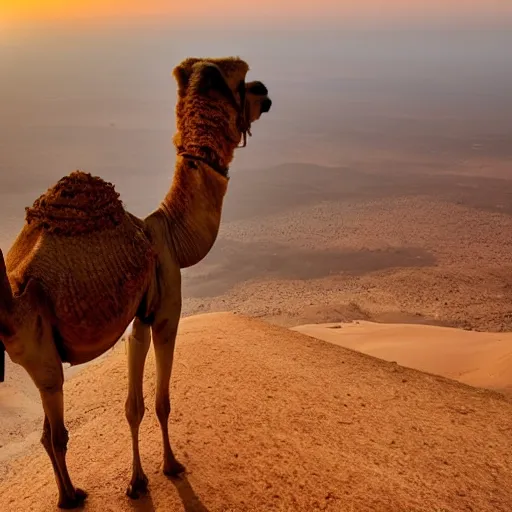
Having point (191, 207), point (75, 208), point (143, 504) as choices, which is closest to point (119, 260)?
point (75, 208)

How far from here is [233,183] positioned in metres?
41.2

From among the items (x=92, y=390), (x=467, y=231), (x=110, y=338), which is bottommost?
(x=467, y=231)

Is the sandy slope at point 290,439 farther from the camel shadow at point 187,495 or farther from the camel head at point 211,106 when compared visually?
the camel head at point 211,106

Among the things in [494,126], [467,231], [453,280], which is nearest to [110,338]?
[453,280]

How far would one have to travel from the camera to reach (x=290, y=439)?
17.4 feet

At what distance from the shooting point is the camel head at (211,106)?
415 centimetres

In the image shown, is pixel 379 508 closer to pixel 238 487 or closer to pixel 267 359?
pixel 238 487

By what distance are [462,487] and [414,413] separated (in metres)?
1.43

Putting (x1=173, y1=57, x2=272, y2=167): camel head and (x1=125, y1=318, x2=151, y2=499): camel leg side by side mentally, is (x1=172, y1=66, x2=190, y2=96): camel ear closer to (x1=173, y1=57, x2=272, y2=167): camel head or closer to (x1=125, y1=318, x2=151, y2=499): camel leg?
(x1=173, y1=57, x2=272, y2=167): camel head

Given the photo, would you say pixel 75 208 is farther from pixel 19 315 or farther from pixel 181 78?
pixel 181 78

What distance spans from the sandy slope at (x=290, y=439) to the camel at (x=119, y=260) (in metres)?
0.42

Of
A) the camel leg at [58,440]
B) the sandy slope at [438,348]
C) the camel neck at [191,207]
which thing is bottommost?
the sandy slope at [438,348]

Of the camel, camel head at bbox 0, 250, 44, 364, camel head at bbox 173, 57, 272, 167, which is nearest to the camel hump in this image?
the camel

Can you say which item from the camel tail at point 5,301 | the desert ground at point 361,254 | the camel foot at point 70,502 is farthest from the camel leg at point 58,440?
the desert ground at point 361,254
